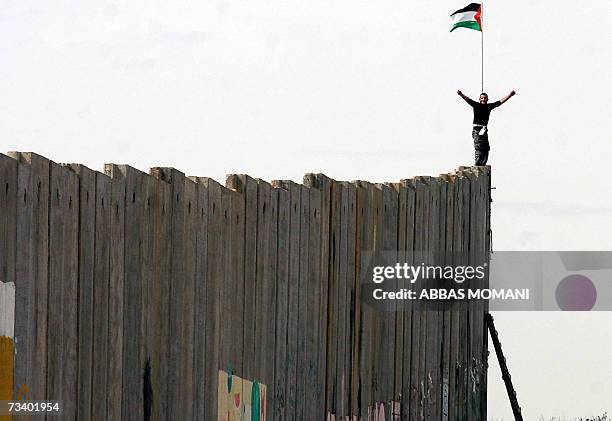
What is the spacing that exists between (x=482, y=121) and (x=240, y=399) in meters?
6.57

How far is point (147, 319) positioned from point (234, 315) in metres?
0.96

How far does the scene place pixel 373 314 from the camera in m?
9.69

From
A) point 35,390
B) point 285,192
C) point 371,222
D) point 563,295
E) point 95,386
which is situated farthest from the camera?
point 563,295

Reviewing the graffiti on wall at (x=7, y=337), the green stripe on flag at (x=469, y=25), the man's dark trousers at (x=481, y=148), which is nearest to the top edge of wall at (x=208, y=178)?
the graffiti on wall at (x=7, y=337)

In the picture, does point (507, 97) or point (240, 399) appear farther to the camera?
point (507, 97)

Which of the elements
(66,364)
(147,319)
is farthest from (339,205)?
(66,364)

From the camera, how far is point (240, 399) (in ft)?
24.9

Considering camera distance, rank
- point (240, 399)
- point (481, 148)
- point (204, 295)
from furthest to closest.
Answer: point (481, 148), point (240, 399), point (204, 295)

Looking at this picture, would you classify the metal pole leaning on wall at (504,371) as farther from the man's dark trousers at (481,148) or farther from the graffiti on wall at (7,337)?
the graffiti on wall at (7,337)

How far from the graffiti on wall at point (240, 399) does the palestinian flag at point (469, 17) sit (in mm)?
7352

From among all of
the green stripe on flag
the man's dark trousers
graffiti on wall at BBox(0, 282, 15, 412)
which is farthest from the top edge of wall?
the green stripe on flag

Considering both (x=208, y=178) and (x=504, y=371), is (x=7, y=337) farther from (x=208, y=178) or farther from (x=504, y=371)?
(x=504, y=371)

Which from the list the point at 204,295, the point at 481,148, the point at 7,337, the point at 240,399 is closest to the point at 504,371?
the point at 481,148

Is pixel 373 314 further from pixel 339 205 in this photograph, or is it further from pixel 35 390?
pixel 35 390
